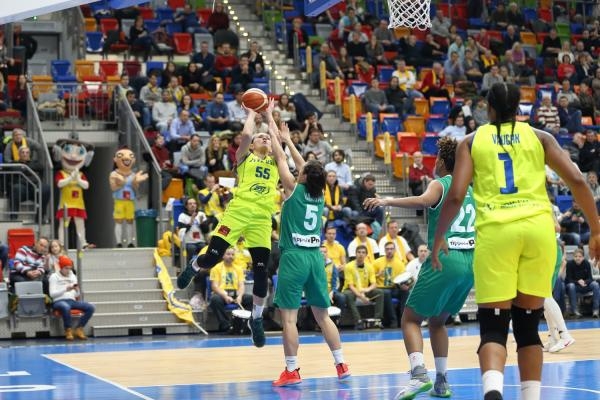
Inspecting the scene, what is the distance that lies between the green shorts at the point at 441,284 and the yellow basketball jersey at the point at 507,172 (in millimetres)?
2568

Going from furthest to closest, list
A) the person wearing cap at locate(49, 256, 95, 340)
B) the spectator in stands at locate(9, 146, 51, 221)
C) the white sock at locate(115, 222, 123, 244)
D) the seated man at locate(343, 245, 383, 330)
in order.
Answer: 1. the white sock at locate(115, 222, 123, 244)
2. the spectator in stands at locate(9, 146, 51, 221)
3. the seated man at locate(343, 245, 383, 330)
4. the person wearing cap at locate(49, 256, 95, 340)

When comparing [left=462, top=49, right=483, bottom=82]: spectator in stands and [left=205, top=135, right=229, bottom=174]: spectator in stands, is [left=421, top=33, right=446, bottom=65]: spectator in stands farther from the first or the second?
[left=205, top=135, right=229, bottom=174]: spectator in stands

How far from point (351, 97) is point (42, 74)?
6.60 m

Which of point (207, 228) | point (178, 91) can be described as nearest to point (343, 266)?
point (207, 228)

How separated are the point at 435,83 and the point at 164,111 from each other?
7.23m

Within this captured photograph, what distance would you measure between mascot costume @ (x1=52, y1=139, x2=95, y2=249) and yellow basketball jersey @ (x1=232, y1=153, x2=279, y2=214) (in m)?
7.83

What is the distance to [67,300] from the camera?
17.8m

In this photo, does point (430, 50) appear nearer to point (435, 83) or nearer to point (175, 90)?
point (435, 83)

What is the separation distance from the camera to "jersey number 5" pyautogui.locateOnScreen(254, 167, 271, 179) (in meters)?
12.2

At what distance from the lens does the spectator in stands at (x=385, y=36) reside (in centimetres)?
2831

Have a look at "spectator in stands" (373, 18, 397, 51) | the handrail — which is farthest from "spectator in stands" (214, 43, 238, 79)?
the handrail

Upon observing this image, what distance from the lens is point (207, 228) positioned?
1933cm

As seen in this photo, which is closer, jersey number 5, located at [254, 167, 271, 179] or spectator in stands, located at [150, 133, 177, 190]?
jersey number 5, located at [254, 167, 271, 179]

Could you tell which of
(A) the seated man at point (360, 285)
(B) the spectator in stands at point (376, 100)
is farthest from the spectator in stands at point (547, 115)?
(A) the seated man at point (360, 285)
